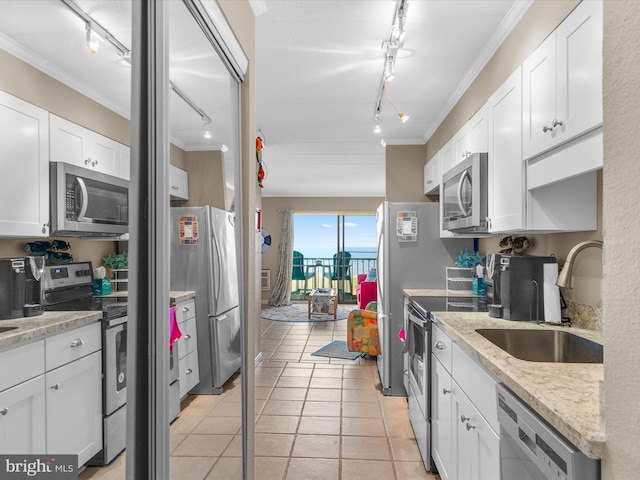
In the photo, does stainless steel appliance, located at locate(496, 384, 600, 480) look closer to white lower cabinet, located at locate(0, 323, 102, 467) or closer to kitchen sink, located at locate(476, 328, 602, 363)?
kitchen sink, located at locate(476, 328, 602, 363)

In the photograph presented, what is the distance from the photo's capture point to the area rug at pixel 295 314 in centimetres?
736

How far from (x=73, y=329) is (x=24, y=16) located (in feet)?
1.41

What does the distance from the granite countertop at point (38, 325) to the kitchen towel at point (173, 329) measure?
0.41 meters

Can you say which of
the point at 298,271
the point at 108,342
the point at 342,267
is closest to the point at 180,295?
the point at 108,342

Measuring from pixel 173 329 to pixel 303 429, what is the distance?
7.21 ft

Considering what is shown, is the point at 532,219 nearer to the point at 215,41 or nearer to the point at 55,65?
the point at 215,41

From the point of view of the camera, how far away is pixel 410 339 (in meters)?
2.96

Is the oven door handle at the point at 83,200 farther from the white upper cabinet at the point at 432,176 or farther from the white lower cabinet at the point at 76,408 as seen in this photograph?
the white upper cabinet at the point at 432,176

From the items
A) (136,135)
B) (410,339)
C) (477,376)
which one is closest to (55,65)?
(136,135)

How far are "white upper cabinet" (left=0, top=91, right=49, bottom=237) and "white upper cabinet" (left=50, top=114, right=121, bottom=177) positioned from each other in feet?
0.08

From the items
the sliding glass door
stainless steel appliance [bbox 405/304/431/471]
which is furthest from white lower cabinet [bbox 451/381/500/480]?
the sliding glass door

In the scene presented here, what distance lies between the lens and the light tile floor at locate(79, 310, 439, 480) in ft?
4.18

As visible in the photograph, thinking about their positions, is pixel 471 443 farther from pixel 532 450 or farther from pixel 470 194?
pixel 470 194

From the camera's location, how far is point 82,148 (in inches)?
26.5
